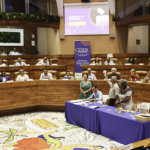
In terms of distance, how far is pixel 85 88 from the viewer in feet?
26.0

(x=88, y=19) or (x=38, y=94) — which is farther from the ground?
(x=88, y=19)

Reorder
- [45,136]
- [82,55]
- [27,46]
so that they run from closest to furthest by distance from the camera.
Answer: [45,136], [82,55], [27,46]

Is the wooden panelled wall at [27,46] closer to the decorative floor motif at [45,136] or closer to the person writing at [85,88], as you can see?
the decorative floor motif at [45,136]

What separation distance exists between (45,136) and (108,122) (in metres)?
1.60

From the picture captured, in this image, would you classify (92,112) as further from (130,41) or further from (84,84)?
(130,41)

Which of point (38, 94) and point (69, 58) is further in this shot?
point (69, 58)

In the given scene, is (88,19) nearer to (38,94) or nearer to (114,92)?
(38,94)

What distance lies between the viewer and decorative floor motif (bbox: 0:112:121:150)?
5.47 meters

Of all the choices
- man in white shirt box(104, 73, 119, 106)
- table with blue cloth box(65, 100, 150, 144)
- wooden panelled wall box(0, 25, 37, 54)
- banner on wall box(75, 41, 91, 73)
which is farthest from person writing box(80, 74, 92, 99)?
wooden panelled wall box(0, 25, 37, 54)

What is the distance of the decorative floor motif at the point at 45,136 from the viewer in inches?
215

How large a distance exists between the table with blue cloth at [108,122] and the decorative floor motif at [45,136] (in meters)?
0.16

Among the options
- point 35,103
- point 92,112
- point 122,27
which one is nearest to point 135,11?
point 122,27

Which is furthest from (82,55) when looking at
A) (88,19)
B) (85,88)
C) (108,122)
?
(108,122)

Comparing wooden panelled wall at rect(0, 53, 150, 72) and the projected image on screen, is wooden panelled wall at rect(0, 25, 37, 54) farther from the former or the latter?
the projected image on screen
